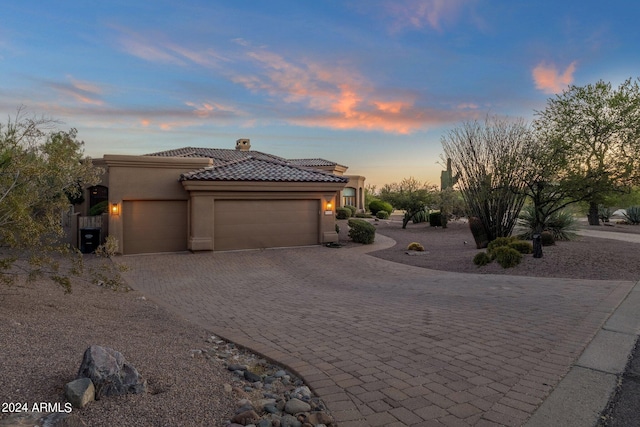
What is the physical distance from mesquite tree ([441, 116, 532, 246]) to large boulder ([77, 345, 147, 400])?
1570 cm

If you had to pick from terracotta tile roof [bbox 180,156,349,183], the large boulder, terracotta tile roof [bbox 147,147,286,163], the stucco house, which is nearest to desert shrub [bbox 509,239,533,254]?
the stucco house

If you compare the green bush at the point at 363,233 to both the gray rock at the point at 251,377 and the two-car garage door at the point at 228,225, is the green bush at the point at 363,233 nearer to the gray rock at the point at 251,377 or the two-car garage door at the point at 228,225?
the two-car garage door at the point at 228,225

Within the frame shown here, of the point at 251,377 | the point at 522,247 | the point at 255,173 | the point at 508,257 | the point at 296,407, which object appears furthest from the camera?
the point at 255,173

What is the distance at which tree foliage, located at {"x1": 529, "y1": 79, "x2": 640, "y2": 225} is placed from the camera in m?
13.3

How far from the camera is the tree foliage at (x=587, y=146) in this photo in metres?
13.3

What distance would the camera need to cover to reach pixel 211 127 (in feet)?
77.0

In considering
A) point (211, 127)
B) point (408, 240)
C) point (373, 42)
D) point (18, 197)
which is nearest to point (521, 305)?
point (18, 197)

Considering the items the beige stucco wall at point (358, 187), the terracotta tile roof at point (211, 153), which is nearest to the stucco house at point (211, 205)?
the terracotta tile roof at point (211, 153)

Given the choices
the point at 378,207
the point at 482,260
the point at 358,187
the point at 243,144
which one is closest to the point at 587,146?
the point at 482,260

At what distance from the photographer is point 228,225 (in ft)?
57.3

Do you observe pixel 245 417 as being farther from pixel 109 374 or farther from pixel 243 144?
pixel 243 144

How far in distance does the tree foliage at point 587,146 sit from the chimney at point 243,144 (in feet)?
82.0

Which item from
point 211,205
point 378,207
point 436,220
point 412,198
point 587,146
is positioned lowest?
point 436,220

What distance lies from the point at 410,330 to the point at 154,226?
1415cm
